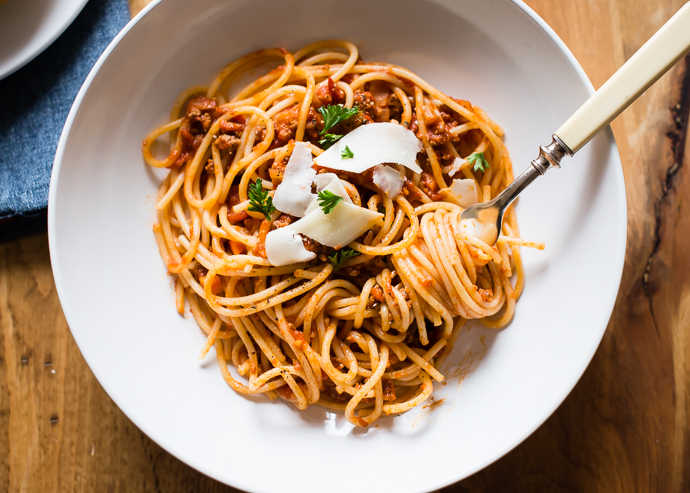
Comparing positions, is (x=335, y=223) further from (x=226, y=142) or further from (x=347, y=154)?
(x=226, y=142)

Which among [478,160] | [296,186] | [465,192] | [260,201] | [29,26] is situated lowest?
[29,26]

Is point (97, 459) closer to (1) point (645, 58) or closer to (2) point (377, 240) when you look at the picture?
(2) point (377, 240)

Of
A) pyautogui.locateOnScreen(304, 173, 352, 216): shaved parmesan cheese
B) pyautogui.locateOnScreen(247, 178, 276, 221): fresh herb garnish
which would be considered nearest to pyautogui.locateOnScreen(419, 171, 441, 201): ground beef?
pyautogui.locateOnScreen(304, 173, 352, 216): shaved parmesan cheese

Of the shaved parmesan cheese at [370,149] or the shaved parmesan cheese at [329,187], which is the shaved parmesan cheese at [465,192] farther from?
the shaved parmesan cheese at [329,187]

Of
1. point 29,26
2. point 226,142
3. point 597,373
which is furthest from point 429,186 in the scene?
→ point 29,26

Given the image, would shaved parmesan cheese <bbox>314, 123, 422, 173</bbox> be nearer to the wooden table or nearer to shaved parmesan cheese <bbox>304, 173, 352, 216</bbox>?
shaved parmesan cheese <bbox>304, 173, 352, 216</bbox>

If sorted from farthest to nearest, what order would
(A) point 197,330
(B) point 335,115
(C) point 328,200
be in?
1. (A) point 197,330
2. (B) point 335,115
3. (C) point 328,200

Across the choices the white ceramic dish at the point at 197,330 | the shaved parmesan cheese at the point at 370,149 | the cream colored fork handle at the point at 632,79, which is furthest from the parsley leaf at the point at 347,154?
the cream colored fork handle at the point at 632,79
